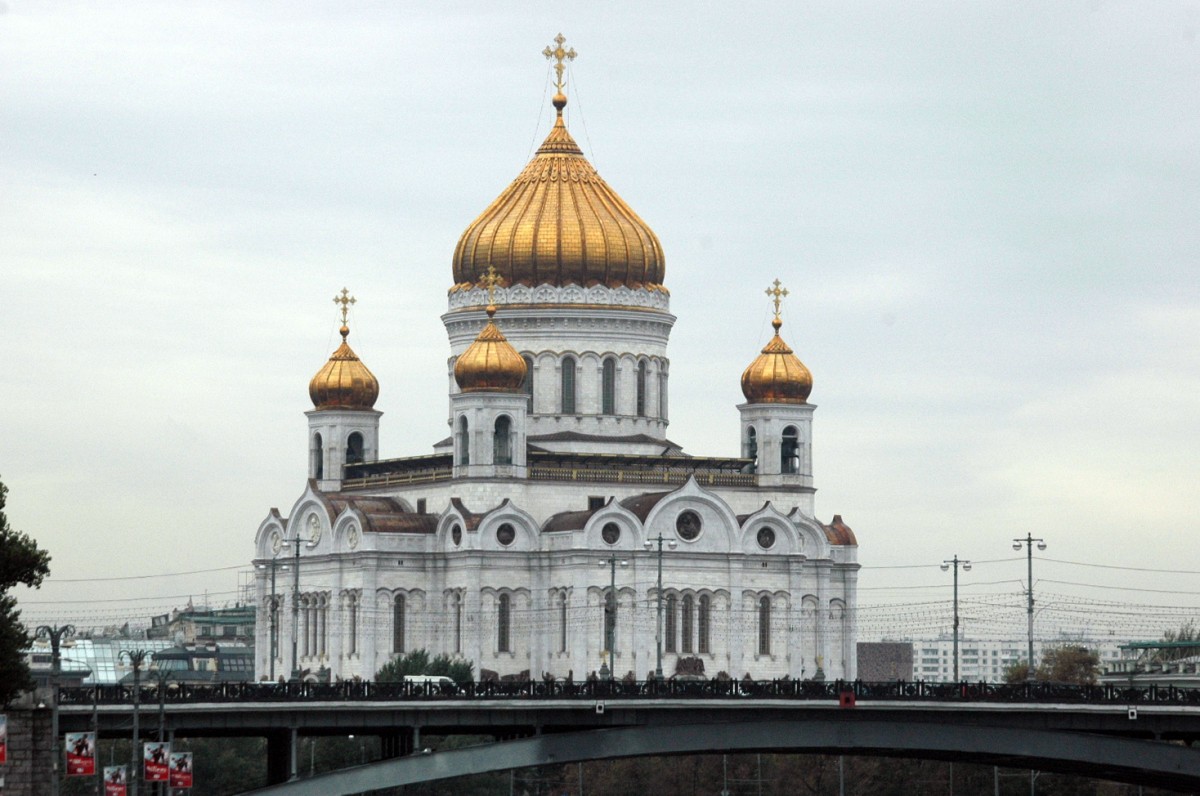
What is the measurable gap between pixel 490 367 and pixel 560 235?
24.2 feet

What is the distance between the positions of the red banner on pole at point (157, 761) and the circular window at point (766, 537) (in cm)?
4403

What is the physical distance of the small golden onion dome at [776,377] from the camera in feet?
367

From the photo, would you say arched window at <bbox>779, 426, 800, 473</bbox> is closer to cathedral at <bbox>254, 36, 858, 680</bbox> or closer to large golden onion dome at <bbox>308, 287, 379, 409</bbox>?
cathedral at <bbox>254, 36, 858, 680</bbox>

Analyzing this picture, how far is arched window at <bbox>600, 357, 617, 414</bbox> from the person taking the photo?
112m

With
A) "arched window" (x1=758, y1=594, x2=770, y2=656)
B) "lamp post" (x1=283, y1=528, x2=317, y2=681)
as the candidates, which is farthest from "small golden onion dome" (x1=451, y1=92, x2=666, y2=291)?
"arched window" (x1=758, y1=594, x2=770, y2=656)

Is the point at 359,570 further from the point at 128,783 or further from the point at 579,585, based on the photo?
the point at 128,783

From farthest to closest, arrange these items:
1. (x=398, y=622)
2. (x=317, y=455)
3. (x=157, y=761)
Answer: (x=317, y=455) → (x=398, y=622) → (x=157, y=761)

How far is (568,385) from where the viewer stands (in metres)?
112

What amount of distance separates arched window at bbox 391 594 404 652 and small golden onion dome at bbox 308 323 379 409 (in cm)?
1040

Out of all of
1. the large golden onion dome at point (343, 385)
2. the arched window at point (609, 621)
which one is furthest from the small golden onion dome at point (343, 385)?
the arched window at point (609, 621)

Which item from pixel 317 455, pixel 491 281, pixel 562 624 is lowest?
pixel 562 624

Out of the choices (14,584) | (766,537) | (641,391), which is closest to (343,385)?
(641,391)

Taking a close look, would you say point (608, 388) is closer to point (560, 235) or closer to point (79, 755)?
point (560, 235)

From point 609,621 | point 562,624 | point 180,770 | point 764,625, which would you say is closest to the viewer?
point 180,770
